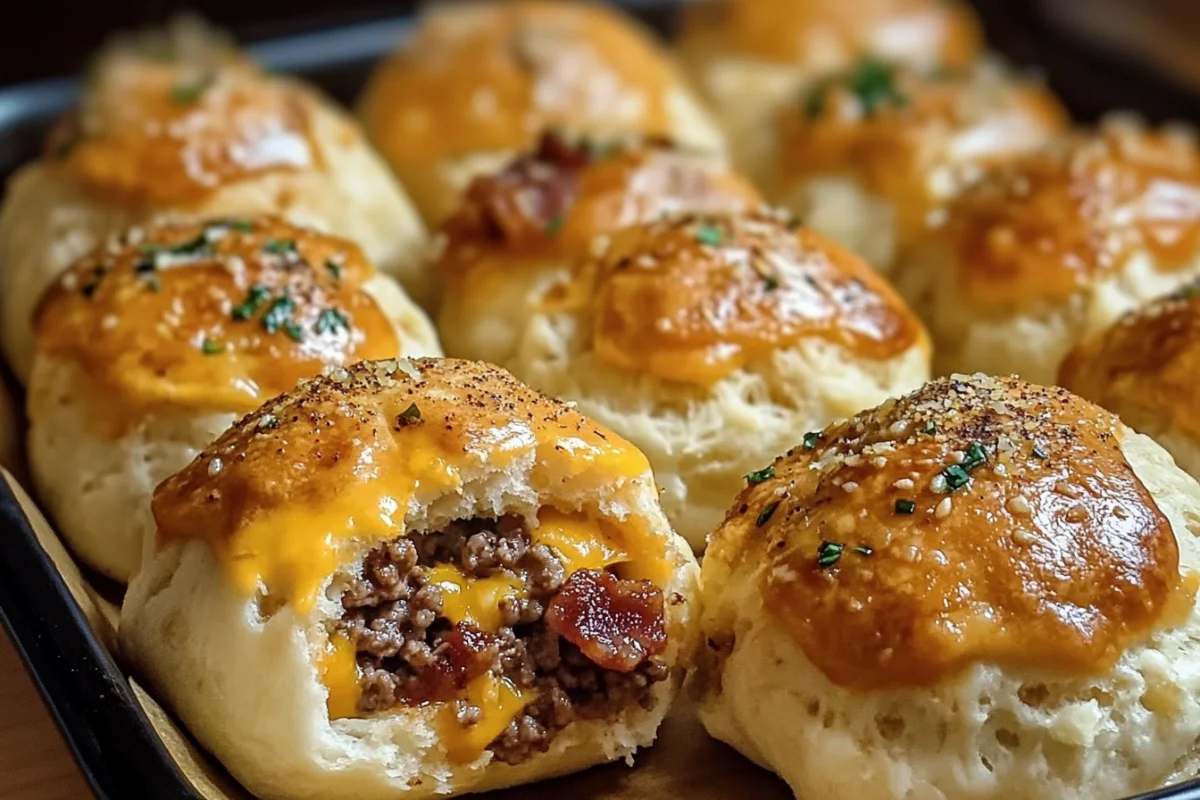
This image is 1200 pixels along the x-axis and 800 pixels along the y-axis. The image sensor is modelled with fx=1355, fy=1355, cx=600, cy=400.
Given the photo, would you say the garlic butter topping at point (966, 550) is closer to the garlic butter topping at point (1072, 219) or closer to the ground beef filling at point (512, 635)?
the ground beef filling at point (512, 635)

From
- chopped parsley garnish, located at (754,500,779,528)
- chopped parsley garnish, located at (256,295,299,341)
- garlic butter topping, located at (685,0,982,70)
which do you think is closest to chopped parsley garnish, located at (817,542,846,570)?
chopped parsley garnish, located at (754,500,779,528)

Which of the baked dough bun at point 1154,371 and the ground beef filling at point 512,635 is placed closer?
the ground beef filling at point 512,635

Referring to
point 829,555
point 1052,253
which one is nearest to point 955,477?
point 829,555

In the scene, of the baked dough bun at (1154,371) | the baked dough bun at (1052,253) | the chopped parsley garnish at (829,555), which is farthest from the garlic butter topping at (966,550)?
the baked dough bun at (1052,253)

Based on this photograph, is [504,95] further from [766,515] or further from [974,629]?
[974,629]

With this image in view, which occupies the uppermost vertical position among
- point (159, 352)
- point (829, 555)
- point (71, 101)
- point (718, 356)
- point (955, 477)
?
point (955, 477)

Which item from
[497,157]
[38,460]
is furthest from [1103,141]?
[38,460]

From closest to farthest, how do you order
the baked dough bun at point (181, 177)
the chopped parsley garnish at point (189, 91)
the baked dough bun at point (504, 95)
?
the baked dough bun at point (181, 177), the chopped parsley garnish at point (189, 91), the baked dough bun at point (504, 95)
